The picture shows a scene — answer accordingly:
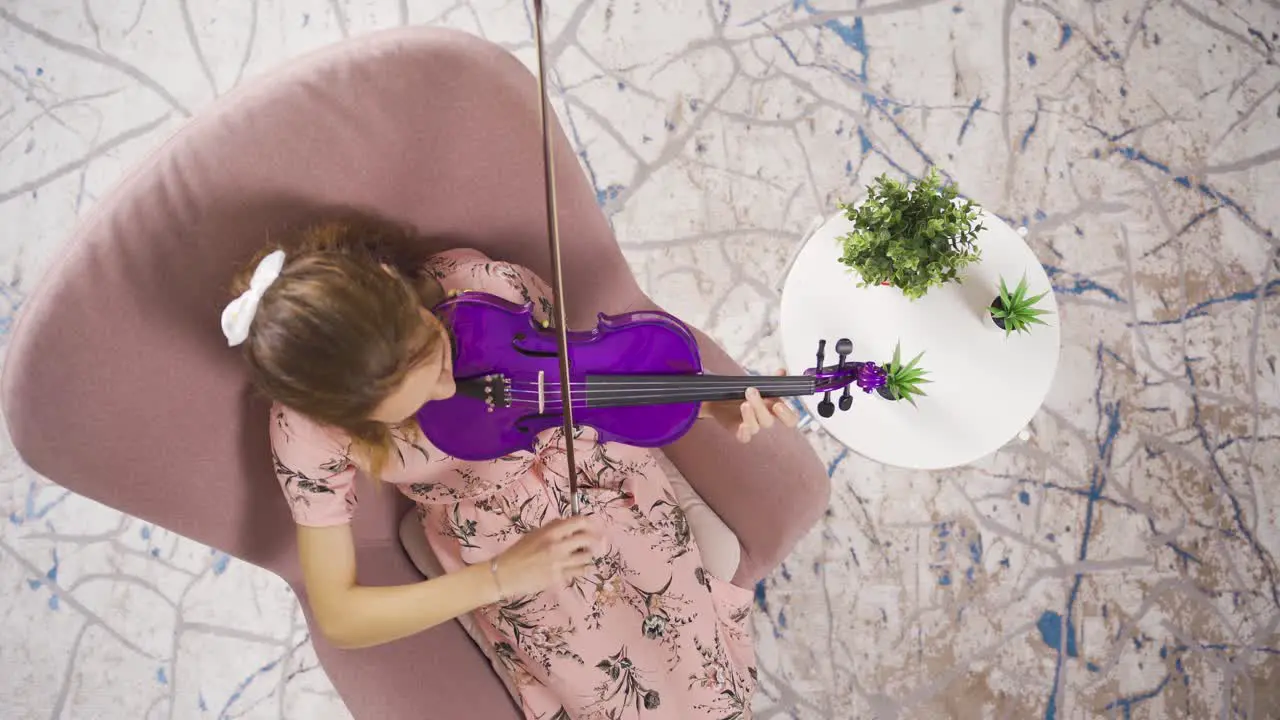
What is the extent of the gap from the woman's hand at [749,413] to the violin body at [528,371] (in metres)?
0.07

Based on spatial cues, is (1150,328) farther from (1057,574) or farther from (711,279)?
(711,279)

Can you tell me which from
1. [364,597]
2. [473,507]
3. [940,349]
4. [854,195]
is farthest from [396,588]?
[854,195]

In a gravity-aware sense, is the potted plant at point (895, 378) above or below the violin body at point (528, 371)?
above

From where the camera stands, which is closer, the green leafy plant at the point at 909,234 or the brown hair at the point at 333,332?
the brown hair at the point at 333,332

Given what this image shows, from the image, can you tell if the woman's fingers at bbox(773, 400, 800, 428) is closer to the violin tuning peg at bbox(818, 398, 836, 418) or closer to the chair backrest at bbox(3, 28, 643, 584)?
the violin tuning peg at bbox(818, 398, 836, 418)

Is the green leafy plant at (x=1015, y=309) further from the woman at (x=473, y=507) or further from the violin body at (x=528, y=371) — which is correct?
the violin body at (x=528, y=371)

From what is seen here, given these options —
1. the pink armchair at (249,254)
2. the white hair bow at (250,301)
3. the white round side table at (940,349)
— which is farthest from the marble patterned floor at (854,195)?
the white hair bow at (250,301)

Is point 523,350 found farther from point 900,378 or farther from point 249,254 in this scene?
point 900,378

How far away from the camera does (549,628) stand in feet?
3.84

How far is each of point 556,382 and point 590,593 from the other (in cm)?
32

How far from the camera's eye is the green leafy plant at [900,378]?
124 cm

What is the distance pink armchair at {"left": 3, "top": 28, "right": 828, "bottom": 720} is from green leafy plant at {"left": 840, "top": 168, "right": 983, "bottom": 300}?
37 centimetres

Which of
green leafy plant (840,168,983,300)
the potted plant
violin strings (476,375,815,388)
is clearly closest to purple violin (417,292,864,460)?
violin strings (476,375,815,388)

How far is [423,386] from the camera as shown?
0.97 meters
